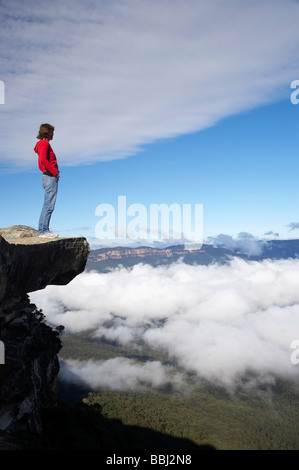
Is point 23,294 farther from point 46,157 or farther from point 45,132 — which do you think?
point 45,132

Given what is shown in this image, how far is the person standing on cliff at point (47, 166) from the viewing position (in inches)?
714

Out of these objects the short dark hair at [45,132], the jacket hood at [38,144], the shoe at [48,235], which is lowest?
the shoe at [48,235]

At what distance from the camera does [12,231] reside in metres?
23.2

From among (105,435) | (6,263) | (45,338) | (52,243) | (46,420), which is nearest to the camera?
(6,263)

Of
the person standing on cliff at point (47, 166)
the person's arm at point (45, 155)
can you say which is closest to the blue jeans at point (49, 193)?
the person standing on cliff at point (47, 166)

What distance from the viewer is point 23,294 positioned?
22984mm

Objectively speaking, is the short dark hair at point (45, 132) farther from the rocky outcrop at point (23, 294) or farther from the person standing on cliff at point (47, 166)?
the rocky outcrop at point (23, 294)

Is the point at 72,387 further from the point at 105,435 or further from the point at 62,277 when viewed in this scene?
the point at 62,277

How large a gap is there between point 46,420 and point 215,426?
638ft

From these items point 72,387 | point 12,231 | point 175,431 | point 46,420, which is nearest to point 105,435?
point 46,420

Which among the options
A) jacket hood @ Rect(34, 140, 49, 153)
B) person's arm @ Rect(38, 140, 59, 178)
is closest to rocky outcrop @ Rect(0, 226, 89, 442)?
person's arm @ Rect(38, 140, 59, 178)

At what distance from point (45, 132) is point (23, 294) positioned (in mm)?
12593

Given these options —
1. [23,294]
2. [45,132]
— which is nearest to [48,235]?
[23,294]

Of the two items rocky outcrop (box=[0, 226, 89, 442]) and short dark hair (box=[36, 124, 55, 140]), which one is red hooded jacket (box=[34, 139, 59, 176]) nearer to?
short dark hair (box=[36, 124, 55, 140])
